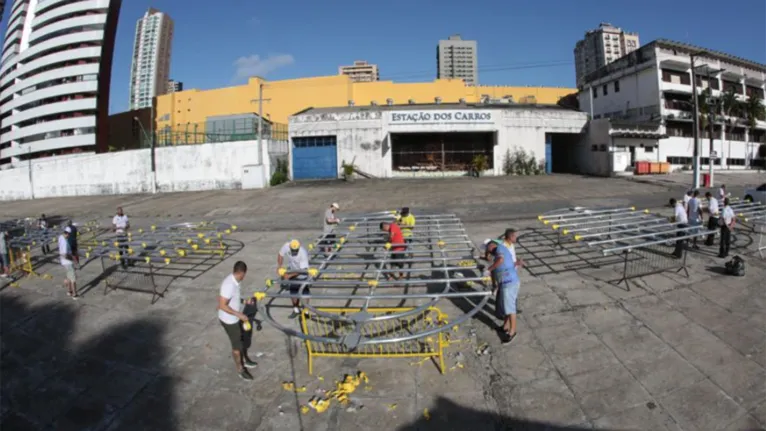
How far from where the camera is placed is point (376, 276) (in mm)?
7574

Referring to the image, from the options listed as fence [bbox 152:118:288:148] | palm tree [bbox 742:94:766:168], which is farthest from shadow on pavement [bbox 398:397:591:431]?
A: palm tree [bbox 742:94:766:168]

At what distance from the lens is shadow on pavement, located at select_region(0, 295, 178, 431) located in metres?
5.14

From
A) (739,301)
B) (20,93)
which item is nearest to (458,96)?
(739,301)

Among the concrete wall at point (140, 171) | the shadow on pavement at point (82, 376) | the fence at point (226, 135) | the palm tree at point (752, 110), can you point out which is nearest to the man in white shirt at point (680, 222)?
the shadow on pavement at point (82, 376)

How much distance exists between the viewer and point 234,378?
5805 millimetres

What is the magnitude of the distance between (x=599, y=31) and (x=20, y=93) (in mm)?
143877

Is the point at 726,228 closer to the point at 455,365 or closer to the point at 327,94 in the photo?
the point at 455,365

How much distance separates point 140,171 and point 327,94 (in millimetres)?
25518

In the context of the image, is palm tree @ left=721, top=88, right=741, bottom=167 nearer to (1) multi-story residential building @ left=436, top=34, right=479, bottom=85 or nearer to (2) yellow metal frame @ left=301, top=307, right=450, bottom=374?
(2) yellow metal frame @ left=301, top=307, right=450, bottom=374

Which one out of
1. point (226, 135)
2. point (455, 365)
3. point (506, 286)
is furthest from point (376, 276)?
point (226, 135)

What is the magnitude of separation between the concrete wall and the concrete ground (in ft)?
72.0

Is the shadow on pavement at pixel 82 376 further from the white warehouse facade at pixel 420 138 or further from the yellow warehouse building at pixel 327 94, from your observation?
the yellow warehouse building at pixel 327 94

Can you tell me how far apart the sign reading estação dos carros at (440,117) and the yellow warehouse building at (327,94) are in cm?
2068

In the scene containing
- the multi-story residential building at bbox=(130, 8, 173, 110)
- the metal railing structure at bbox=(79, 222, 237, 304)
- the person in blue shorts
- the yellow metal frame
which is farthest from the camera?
the multi-story residential building at bbox=(130, 8, 173, 110)
